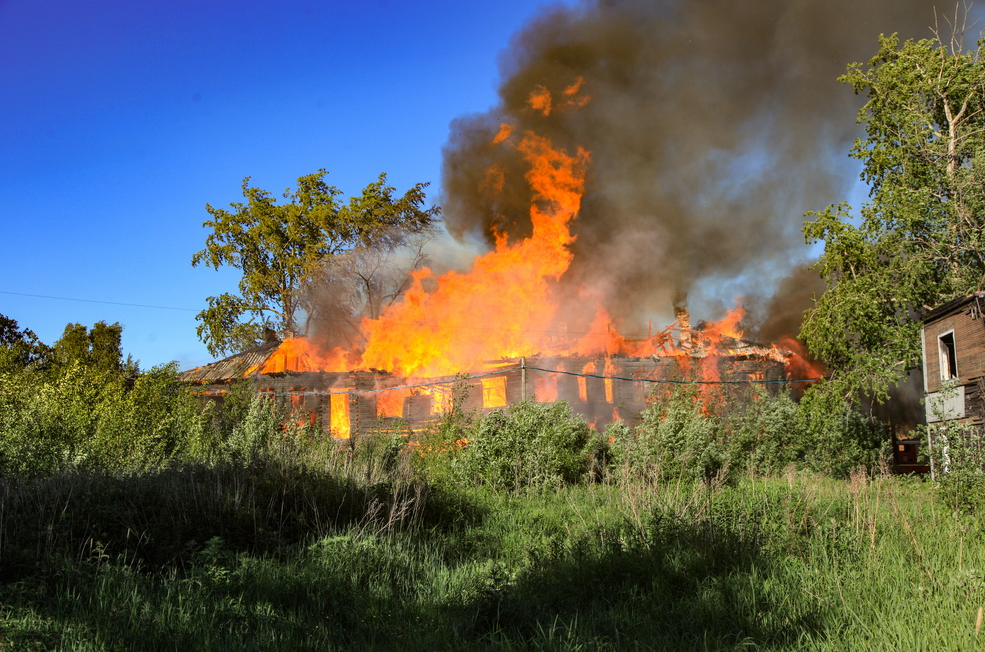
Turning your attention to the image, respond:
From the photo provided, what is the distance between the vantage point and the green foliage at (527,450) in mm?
14281

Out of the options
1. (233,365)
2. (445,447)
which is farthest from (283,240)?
(445,447)

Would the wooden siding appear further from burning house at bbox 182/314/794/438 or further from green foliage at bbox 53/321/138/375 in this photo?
green foliage at bbox 53/321/138/375

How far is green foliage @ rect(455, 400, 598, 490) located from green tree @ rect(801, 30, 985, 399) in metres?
9.11

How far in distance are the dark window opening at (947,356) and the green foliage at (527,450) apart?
10076 millimetres

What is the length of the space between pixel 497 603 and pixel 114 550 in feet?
15.5

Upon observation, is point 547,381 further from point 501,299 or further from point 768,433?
point 768,433

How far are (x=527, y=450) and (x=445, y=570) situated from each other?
7036 millimetres

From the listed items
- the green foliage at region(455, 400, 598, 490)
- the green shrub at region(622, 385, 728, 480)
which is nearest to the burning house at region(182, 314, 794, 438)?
the green shrub at region(622, 385, 728, 480)

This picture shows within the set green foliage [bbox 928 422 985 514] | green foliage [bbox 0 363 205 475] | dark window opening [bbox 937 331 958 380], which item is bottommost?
green foliage [bbox 928 422 985 514]

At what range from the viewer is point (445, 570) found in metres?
7.96

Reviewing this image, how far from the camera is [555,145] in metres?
32.7

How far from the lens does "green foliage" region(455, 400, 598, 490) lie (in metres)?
14.3

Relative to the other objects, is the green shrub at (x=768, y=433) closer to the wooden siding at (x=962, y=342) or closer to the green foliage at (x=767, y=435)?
the green foliage at (x=767, y=435)

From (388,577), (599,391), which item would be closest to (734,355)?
(599,391)
